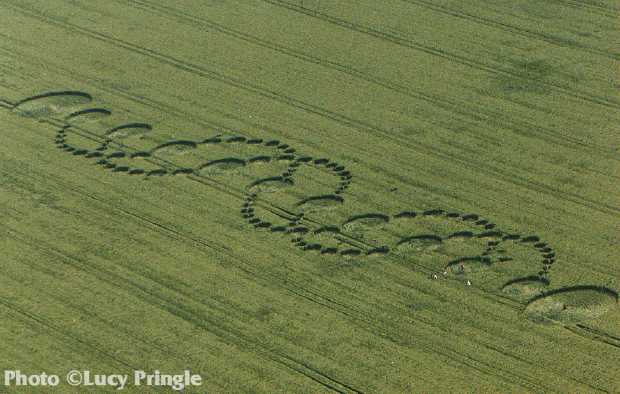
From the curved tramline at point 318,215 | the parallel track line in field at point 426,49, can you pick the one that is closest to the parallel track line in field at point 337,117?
the curved tramline at point 318,215

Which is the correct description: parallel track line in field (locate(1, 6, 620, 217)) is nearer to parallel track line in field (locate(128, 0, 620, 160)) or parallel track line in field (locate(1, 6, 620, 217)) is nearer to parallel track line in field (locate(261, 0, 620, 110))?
parallel track line in field (locate(128, 0, 620, 160))

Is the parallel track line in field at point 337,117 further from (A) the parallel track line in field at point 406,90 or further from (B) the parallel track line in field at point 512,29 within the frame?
(B) the parallel track line in field at point 512,29

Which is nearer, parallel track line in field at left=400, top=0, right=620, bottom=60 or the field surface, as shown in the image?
the field surface

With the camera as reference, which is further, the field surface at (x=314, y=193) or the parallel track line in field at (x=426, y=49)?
the parallel track line in field at (x=426, y=49)

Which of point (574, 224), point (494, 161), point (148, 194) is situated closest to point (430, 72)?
point (494, 161)

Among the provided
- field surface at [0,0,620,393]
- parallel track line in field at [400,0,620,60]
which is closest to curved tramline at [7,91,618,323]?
field surface at [0,0,620,393]

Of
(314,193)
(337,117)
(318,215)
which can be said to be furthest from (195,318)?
(337,117)
